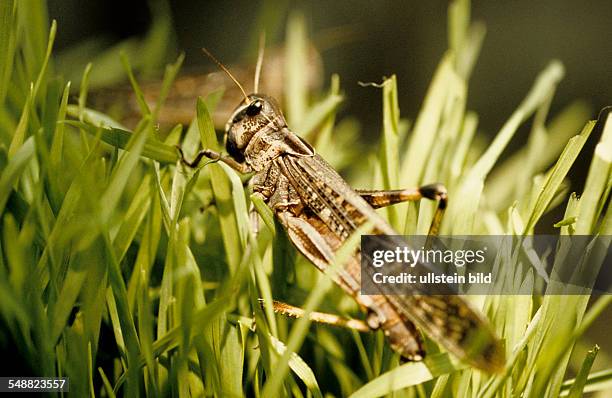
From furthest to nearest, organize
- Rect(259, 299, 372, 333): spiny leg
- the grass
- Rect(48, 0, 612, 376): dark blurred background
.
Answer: Rect(48, 0, 612, 376): dark blurred background
Rect(259, 299, 372, 333): spiny leg
the grass

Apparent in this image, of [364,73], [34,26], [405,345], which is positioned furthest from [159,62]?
[364,73]

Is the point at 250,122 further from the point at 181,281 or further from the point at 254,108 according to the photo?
the point at 181,281

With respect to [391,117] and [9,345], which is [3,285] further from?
[391,117]

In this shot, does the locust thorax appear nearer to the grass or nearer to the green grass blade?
the grass

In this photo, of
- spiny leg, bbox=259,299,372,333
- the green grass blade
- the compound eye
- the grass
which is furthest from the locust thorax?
the green grass blade

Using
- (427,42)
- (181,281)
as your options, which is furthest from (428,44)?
(181,281)

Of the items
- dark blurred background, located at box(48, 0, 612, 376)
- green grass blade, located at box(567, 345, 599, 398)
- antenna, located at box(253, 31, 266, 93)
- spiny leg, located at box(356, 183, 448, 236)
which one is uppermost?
dark blurred background, located at box(48, 0, 612, 376)
